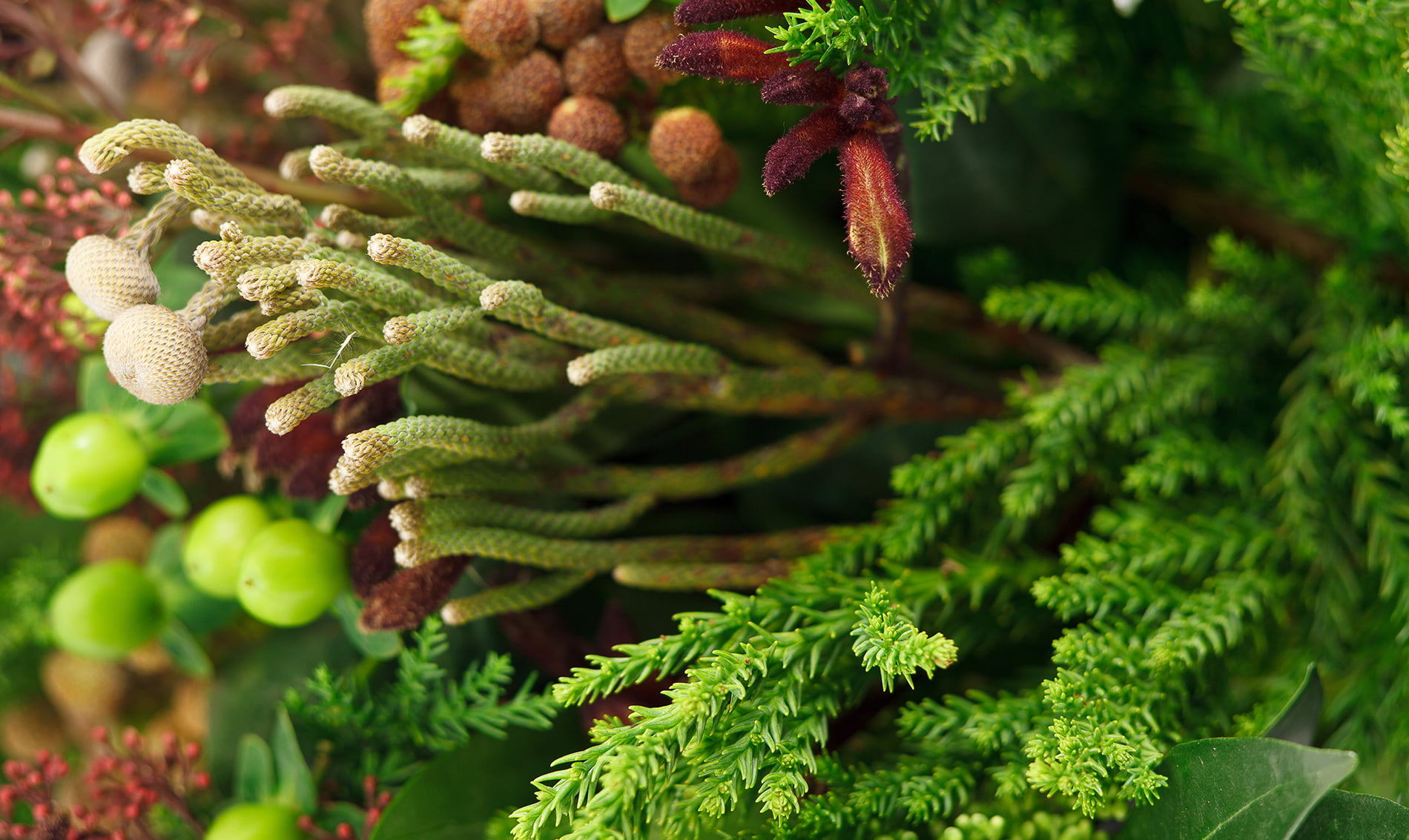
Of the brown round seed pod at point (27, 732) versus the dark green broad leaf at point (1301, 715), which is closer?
the dark green broad leaf at point (1301, 715)

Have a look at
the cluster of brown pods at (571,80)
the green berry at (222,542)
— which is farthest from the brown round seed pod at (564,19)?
the green berry at (222,542)

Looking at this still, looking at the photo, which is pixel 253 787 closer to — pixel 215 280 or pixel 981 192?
pixel 215 280

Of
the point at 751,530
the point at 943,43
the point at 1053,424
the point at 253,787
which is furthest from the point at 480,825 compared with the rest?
the point at 943,43

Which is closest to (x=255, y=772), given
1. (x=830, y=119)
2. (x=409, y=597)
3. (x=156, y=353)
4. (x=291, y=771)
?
(x=291, y=771)

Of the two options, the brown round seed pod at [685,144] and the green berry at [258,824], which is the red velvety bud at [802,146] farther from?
the green berry at [258,824]

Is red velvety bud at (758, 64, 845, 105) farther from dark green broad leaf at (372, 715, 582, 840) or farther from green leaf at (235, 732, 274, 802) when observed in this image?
green leaf at (235, 732, 274, 802)
